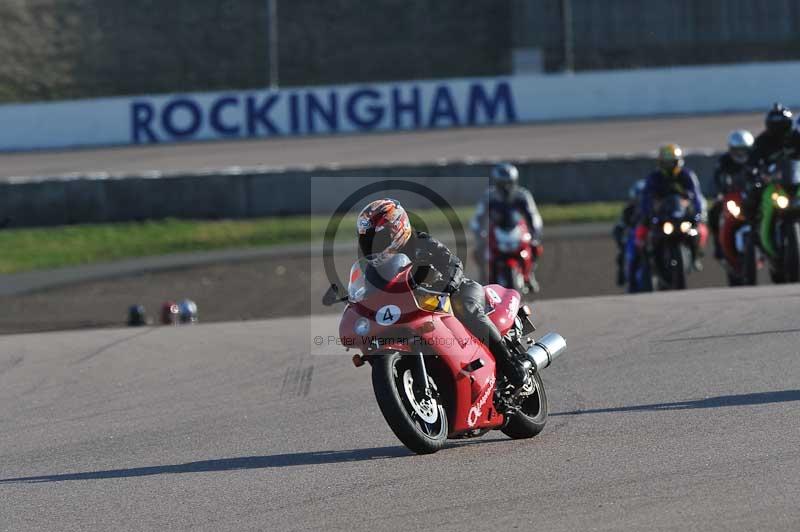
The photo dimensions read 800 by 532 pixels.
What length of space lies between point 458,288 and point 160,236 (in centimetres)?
1755

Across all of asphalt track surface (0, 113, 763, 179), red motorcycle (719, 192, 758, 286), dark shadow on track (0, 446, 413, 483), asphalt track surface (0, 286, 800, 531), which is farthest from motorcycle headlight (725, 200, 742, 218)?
asphalt track surface (0, 113, 763, 179)

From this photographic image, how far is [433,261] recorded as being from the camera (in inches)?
259

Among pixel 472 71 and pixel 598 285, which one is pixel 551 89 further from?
pixel 598 285

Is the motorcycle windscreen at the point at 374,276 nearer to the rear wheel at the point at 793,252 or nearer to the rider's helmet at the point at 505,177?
the rear wheel at the point at 793,252

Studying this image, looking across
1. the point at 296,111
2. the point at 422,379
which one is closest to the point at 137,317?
the point at 422,379

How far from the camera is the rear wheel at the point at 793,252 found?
1313 centimetres

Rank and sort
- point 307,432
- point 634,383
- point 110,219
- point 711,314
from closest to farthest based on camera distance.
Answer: point 307,432, point 634,383, point 711,314, point 110,219

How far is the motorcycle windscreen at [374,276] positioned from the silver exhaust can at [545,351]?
3.45 feet

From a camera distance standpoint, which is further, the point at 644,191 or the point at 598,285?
the point at 598,285

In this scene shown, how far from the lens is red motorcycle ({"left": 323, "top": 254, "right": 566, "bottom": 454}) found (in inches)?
252

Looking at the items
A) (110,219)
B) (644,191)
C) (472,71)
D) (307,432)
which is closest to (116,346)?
(307,432)

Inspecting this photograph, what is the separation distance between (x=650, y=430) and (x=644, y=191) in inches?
316

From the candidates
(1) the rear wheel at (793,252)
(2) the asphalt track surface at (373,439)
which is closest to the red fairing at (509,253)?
(1) the rear wheel at (793,252)

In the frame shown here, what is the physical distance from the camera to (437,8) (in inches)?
1832
